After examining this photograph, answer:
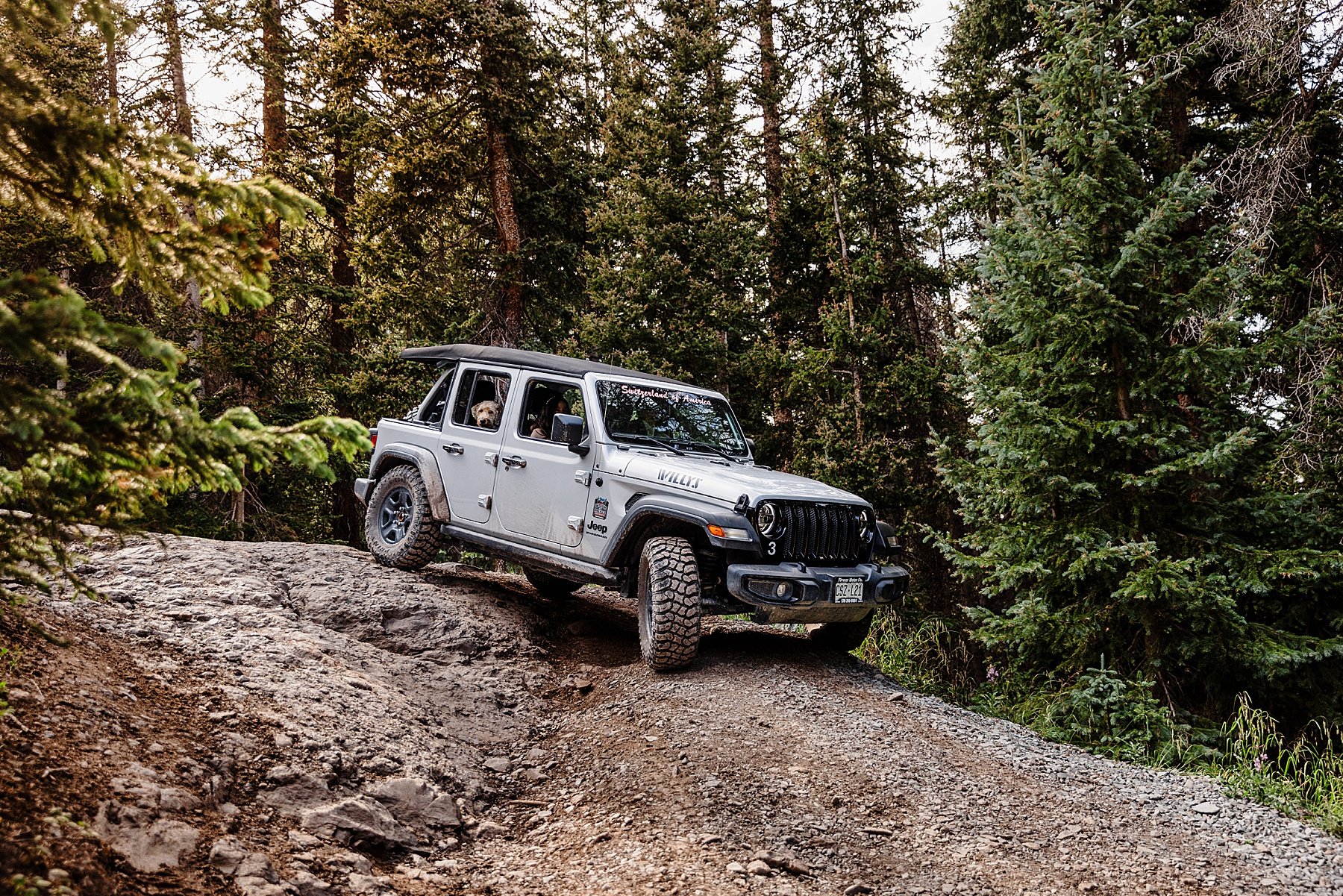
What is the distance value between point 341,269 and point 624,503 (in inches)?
530

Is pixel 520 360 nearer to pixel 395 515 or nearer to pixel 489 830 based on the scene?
pixel 395 515

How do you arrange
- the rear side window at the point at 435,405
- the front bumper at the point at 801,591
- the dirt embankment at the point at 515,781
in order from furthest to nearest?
the rear side window at the point at 435,405
the front bumper at the point at 801,591
the dirt embankment at the point at 515,781

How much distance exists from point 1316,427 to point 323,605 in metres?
9.12

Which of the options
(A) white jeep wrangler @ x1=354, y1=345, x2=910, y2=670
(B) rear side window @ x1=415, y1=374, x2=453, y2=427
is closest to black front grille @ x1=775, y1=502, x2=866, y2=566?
(A) white jeep wrangler @ x1=354, y1=345, x2=910, y2=670

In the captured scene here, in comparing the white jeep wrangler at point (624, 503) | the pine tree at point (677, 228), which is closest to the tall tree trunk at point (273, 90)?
the pine tree at point (677, 228)

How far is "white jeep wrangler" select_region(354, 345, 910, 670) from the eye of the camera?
629 cm

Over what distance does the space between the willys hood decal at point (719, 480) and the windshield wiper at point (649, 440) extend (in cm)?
19

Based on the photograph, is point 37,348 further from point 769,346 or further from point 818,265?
point 818,265

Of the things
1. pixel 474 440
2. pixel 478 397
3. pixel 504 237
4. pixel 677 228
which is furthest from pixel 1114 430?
pixel 504 237

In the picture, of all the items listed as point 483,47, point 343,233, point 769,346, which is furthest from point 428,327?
point 769,346

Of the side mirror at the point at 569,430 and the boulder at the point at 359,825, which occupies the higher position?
the side mirror at the point at 569,430

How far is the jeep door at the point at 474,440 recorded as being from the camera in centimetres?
795

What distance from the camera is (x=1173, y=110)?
36.8 ft

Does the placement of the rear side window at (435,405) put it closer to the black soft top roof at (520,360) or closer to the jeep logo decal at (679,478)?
the black soft top roof at (520,360)
